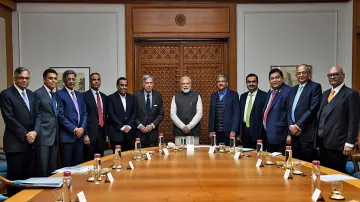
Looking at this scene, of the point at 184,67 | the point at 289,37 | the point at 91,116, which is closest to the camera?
the point at 91,116

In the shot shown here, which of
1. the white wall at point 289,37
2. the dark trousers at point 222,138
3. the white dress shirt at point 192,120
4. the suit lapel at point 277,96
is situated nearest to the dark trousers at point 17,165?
the white dress shirt at point 192,120

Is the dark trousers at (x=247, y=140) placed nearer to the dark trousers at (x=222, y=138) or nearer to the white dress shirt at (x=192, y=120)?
the dark trousers at (x=222, y=138)

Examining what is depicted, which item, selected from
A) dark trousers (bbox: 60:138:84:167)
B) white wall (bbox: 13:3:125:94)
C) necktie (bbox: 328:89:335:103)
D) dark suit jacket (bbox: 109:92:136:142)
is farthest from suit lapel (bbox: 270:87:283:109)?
white wall (bbox: 13:3:125:94)

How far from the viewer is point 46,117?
443cm

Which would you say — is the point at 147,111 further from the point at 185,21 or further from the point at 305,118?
the point at 305,118

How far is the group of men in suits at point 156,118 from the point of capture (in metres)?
3.81

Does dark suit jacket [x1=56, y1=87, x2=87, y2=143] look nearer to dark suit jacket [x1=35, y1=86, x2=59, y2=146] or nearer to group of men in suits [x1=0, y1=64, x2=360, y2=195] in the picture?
group of men in suits [x1=0, y1=64, x2=360, y2=195]

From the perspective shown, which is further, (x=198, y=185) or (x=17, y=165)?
(x=17, y=165)

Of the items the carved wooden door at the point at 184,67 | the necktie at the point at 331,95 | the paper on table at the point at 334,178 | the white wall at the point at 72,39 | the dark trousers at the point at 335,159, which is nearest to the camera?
the paper on table at the point at 334,178

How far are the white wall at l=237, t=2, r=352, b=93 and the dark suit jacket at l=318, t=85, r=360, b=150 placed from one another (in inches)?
121

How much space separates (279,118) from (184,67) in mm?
2715

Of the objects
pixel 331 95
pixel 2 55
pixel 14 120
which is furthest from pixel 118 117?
pixel 331 95

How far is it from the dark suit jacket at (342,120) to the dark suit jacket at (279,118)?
84cm

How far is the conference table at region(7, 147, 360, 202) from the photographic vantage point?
2.06 metres
